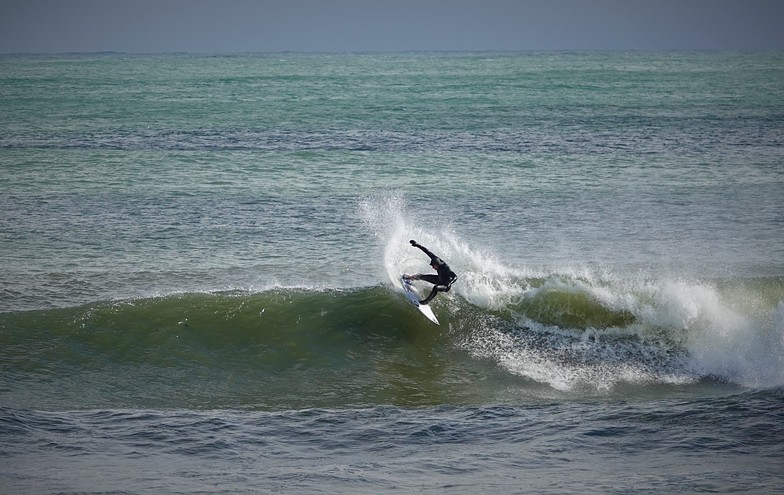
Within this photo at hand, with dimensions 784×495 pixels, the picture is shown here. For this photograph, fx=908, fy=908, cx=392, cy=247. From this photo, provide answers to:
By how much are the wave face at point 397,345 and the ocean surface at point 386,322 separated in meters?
0.06

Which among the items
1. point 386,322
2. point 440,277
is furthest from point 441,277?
point 386,322

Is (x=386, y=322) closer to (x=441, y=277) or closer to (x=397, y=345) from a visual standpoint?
(x=397, y=345)

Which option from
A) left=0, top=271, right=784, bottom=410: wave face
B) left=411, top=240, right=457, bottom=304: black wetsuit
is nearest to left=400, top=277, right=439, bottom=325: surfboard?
left=0, top=271, right=784, bottom=410: wave face

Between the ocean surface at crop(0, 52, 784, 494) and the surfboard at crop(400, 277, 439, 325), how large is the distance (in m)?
0.40

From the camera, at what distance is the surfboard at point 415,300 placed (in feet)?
57.2

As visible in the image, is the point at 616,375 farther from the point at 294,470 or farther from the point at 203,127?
the point at 203,127

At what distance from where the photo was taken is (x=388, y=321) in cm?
1798

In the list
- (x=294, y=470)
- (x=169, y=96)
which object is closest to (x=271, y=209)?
(x=294, y=470)

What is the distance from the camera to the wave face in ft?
48.9

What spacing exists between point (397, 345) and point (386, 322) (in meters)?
0.84

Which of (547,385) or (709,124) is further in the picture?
(709,124)

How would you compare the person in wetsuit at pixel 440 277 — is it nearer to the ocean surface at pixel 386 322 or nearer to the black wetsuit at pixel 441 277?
the black wetsuit at pixel 441 277

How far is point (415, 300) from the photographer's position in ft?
58.4

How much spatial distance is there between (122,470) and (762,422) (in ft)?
28.7
